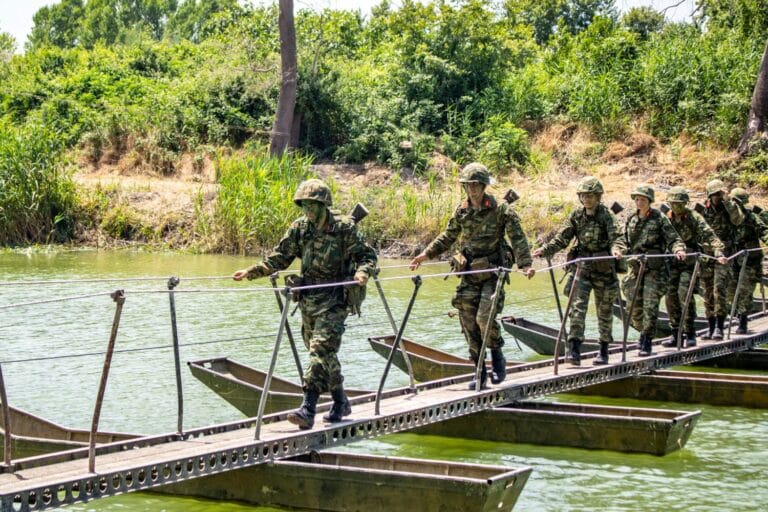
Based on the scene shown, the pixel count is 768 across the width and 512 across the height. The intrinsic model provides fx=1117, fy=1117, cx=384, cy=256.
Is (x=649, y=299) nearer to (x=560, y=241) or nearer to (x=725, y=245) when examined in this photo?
(x=560, y=241)

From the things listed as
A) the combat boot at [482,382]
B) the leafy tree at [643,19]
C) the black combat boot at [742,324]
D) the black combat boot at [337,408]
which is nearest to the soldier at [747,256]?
the black combat boot at [742,324]

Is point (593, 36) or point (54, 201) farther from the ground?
point (593, 36)

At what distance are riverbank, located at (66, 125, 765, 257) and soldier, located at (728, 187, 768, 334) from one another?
11.0 m

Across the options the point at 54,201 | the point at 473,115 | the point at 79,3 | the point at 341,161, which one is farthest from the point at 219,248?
the point at 79,3

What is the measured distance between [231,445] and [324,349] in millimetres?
1003

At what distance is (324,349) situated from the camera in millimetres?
8477

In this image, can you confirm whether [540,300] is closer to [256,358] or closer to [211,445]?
[256,358]

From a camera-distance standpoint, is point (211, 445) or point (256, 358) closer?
point (211, 445)

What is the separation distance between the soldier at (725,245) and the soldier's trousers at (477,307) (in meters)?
4.75

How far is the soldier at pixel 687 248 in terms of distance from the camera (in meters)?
12.9

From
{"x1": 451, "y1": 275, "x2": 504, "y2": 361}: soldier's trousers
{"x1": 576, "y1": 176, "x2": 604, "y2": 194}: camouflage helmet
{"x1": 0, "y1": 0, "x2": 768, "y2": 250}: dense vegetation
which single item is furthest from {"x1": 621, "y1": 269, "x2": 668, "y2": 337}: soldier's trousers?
{"x1": 0, "y1": 0, "x2": 768, "y2": 250}: dense vegetation

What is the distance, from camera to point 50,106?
34500 mm

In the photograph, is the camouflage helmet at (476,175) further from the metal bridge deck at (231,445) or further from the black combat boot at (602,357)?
the black combat boot at (602,357)

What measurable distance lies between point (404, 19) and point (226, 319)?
59.3 feet
